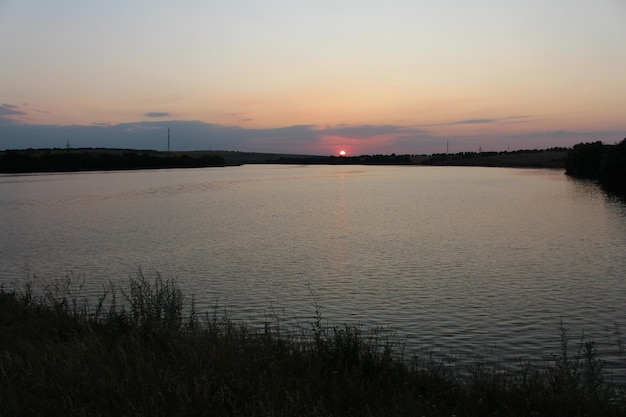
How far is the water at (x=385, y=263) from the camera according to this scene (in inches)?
501

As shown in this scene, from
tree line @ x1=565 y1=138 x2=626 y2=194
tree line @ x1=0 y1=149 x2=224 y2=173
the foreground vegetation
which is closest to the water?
the foreground vegetation

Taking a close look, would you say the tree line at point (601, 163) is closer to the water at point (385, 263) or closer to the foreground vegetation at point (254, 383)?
the water at point (385, 263)

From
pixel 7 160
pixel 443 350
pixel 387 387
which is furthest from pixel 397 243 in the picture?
pixel 7 160

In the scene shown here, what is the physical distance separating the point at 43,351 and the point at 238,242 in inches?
722

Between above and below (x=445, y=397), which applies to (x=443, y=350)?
below

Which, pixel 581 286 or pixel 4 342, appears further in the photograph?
pixel 581 286

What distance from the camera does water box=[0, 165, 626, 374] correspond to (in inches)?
501

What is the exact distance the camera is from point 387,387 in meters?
6.82

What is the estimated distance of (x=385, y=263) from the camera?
20.3m

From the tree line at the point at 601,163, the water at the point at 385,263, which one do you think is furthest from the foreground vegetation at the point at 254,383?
the tree line at the point at 601,163

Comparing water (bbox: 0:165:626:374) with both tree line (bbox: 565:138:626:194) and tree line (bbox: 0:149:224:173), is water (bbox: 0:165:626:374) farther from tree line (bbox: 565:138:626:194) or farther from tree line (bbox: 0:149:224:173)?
tree line (bbox: 0:149:224:173)

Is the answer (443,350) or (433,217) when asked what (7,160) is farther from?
(443,350)

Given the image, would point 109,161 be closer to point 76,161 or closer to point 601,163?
point 76,161

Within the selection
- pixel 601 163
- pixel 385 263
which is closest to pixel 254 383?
pixel 385 263
